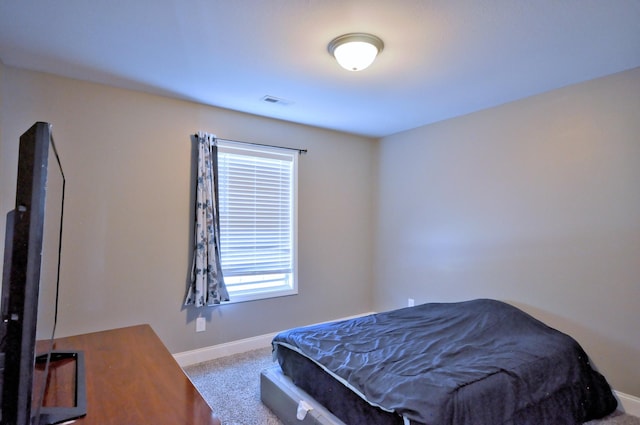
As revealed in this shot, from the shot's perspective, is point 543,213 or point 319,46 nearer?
point 319,46

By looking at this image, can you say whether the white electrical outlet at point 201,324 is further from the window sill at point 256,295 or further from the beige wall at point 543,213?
the beige wall at point 543,213

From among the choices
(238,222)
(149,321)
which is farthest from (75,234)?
(238,222)

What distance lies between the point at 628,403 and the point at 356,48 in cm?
299

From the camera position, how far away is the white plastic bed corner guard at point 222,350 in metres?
3.01

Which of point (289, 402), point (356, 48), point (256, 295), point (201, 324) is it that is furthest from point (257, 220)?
point (356, 48)

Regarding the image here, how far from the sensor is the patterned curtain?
3.00 m

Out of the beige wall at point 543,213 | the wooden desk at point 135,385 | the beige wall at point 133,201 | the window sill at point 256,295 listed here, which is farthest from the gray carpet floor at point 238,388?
the wooden desk at point 135,385

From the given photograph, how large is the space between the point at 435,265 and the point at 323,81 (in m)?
2.24

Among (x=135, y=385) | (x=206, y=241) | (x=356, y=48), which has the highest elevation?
(x=356, y=48)

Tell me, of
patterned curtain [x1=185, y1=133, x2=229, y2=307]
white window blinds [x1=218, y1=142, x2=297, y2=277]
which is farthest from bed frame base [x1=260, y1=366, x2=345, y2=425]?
white window blinds [x1=218, y1=142, x2=297, y2=277]

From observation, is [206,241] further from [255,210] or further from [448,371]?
[448,371]

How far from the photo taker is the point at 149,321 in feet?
9.43

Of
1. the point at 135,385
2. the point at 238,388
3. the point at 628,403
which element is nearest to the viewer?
the point at 135,385

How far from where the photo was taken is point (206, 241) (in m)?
3.04
